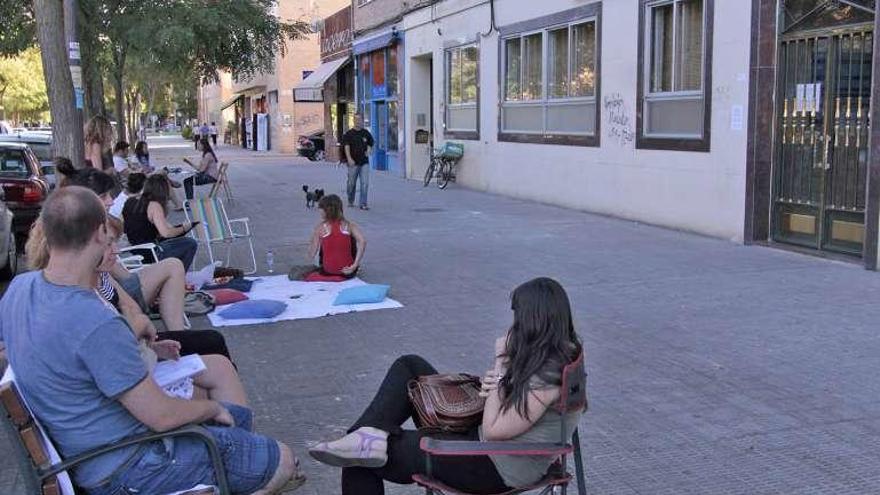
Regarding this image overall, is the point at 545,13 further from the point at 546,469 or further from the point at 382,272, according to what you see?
the point at 546,469

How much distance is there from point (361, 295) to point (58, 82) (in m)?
5.09

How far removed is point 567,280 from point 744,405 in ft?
12.8

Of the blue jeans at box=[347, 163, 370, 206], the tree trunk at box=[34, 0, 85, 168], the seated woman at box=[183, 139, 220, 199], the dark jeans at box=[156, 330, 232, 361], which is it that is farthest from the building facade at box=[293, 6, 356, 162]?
the dark jeans at box=[156, 330, 232, 361]

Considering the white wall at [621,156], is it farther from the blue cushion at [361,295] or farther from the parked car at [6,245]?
the parked car at [6,245]

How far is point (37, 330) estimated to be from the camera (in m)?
2.71

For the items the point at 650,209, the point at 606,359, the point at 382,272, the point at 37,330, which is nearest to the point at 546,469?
the point at 37,330

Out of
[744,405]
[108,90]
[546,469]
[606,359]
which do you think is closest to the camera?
[546,469]

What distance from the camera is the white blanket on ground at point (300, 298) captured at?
750 centimetres

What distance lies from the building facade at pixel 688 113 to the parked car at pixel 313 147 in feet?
54.5

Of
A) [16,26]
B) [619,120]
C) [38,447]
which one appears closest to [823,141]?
[619,120]

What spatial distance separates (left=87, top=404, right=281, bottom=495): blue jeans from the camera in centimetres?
284

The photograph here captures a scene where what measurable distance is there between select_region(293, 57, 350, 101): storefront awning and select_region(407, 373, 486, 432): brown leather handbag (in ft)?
92.2

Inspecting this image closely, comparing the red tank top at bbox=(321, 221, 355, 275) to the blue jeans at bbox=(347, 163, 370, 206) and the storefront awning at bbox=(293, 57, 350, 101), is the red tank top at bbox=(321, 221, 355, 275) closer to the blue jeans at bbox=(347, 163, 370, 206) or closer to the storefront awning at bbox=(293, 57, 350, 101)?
the blue jeans at bbox=(347, 163, 370, 206)

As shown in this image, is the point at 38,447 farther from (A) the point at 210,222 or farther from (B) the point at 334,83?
(B) the point at 334,83
